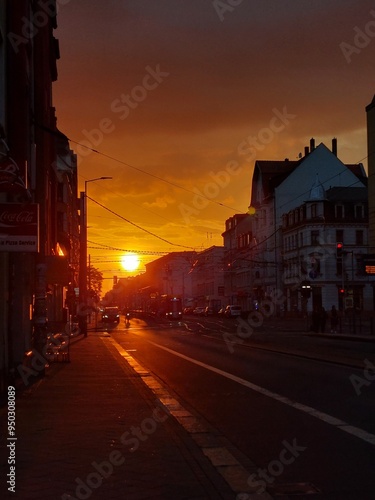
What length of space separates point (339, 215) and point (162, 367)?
5924 cm

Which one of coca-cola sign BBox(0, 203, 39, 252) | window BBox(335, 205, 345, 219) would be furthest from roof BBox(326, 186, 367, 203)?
coca-cola sign BBox(0, 203, 39, 252)

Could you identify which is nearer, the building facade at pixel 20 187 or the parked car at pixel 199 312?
the building facade at pixel 20 187

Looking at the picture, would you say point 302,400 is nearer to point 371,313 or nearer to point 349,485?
point 349,485

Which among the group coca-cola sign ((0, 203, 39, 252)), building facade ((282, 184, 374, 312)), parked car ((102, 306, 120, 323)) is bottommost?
parked car ((102, 306, 120, 323))

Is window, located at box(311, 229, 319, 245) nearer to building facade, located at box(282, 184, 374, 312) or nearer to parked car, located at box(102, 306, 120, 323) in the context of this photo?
building facade, located at box(282, 184, 374, 312)

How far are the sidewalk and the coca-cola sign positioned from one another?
2741mm

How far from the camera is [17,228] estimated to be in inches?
501

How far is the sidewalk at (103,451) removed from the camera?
6914 millimetres

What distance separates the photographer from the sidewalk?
6914 millimetres

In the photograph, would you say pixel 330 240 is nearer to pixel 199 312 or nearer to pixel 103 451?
pixel 199 312

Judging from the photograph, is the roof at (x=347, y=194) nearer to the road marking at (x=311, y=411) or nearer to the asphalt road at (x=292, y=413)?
the asphalt road at (x=292, y=413)

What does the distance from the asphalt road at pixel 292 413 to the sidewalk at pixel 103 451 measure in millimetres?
660

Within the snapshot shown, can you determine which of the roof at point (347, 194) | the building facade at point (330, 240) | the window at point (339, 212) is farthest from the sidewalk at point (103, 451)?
the roof at point (347, 194)

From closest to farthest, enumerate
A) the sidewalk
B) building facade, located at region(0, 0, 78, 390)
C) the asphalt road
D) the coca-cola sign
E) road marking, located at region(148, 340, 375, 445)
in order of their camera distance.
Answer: the sidewalk < the asphalt road < road marking, located at region(148, 340, 375, 445) < the coca-cola sign < building facade, located at region(0, 0, 78, 390)
